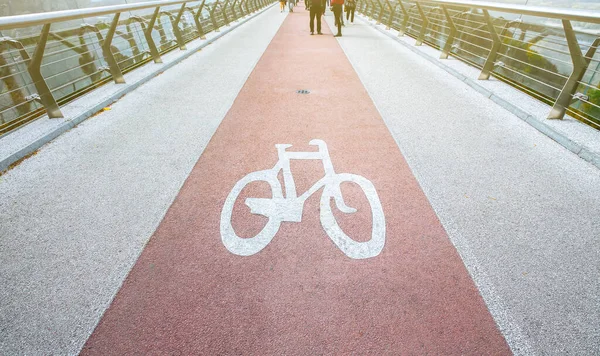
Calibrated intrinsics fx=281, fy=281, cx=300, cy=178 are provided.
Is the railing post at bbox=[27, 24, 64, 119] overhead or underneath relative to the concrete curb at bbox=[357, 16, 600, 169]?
overhead

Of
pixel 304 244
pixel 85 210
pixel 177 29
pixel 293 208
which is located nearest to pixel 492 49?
pixel 293 208

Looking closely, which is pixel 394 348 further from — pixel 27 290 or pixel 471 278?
pixel 27 290

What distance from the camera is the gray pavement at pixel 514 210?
2.03 meters

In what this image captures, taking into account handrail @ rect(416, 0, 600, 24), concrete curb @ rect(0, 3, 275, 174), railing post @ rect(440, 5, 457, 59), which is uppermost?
handrail @ rect(416, 0, 600, 24)

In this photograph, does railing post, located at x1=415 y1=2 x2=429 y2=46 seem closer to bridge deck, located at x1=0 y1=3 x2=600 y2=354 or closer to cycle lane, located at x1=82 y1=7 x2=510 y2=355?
bridge deck, located at x1=0 y1=3 x2=600 y2=354

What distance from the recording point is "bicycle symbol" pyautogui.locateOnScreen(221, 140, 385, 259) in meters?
2.57

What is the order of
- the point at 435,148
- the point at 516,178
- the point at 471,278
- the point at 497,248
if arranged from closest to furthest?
the point at 471,278 < the point at 497,248 < the point at 516,178 < the point at 435,148

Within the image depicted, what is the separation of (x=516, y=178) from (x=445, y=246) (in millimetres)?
1734

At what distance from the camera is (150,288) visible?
87.5 inches

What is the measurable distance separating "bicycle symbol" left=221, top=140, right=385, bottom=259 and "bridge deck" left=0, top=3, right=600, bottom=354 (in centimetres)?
4

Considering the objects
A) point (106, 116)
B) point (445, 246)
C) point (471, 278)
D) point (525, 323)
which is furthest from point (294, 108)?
point (525, 323)

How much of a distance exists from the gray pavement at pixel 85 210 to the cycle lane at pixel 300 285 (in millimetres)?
214

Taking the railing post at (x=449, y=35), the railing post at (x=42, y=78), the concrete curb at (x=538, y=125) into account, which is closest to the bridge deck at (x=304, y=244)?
the concrete curb at (x=538, y=125)

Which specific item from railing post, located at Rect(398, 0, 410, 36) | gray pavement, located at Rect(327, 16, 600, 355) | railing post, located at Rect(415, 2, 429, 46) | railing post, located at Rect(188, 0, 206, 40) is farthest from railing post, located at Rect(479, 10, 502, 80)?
railing post, located at Rect(188, 0, 206, 40)
